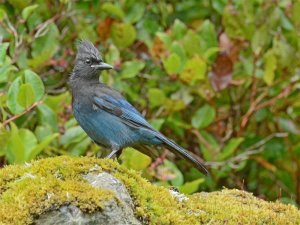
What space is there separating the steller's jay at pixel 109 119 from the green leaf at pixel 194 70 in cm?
93

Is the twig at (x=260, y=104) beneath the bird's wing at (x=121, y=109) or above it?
beneath

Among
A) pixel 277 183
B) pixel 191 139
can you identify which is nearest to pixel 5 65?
pixel 191 139

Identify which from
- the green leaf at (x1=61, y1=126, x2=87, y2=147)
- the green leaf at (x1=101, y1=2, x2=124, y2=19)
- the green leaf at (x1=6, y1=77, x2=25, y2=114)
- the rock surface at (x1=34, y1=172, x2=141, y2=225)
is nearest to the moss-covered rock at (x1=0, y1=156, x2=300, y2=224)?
the rock surface at (x1=34, y1=172, x2=141, y2=225)

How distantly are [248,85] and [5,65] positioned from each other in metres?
2.70

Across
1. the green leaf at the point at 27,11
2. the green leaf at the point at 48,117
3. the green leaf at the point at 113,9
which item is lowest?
the green leaf at the point at 48,117

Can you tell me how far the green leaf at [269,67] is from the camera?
24.6ft

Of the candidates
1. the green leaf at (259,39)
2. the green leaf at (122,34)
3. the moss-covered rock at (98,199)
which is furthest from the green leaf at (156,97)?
the moss-covered rock at (98,199)

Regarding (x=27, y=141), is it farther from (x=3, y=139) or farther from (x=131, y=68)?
(x=131, y=68)

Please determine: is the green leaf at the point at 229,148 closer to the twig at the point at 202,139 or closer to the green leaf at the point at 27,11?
the twig at the point at 202,139

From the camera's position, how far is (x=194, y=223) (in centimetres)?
452

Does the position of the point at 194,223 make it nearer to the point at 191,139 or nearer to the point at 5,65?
the point at 5,65

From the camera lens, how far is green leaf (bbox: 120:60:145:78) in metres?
7.27

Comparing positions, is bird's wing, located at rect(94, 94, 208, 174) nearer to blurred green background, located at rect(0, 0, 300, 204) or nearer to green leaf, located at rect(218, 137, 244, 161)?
blurred green background, located at rect(0, 0, 300, 204)

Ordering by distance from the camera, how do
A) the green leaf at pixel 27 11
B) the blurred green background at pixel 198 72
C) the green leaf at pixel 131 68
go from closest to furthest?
the green leaf at pixel 27 11, the blurred green background at pixel 198 72, the green leaf at pixel 131 68
